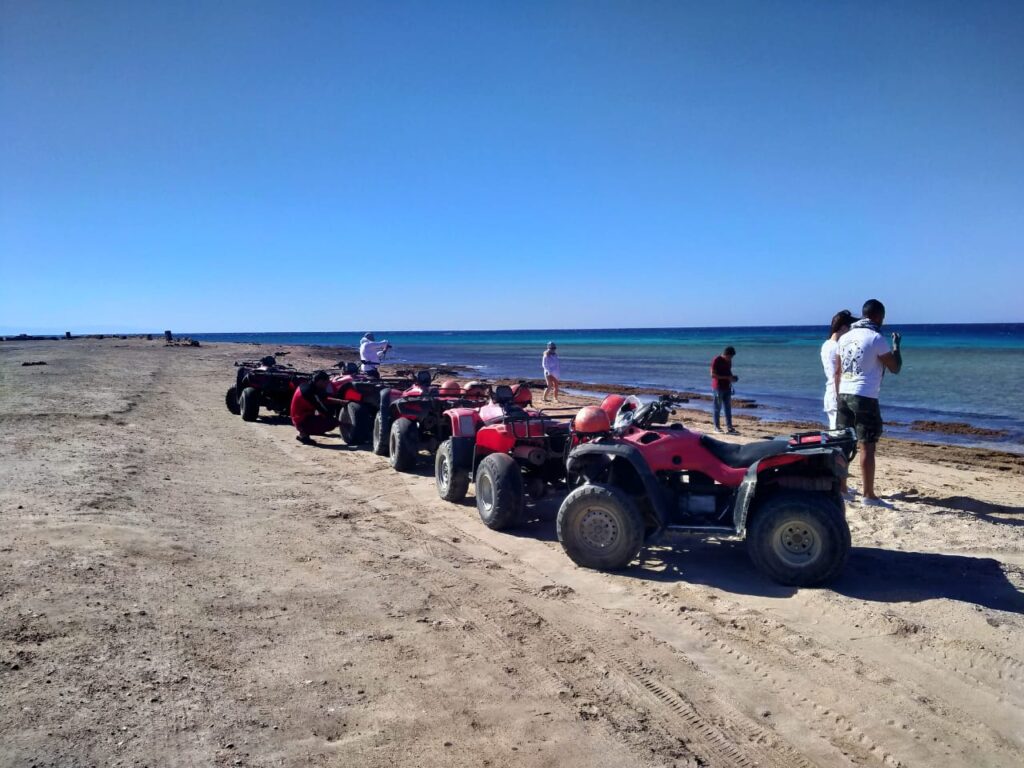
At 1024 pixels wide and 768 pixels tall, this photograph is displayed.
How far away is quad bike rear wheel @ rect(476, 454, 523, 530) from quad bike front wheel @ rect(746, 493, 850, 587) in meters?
2.27

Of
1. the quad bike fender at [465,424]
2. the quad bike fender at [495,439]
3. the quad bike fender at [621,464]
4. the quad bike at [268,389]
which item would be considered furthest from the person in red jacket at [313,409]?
the quad bike fender at [621,464]

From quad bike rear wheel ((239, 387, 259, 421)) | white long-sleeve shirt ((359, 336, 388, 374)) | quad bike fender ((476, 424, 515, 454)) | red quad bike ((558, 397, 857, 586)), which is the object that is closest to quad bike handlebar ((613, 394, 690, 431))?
red quad bike ((558, 397, 857, 586))

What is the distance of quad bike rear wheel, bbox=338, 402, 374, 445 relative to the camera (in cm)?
1173

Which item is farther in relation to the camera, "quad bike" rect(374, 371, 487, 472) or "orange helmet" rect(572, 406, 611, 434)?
"quad bike" rect(374, 371, 487, 472)

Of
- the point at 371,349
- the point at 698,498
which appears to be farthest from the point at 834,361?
the point at 371,349

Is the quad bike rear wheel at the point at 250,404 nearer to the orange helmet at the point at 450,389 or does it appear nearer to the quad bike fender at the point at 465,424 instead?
the orange helmet at the point at 450,389

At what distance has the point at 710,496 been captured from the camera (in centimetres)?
551

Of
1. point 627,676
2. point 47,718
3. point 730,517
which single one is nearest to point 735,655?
point 627,676

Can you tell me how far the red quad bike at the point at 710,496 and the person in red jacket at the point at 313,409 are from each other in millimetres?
7423

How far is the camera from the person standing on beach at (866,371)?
267 inches

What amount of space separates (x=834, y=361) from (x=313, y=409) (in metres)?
8.51

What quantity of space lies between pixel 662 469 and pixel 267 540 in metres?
3.36

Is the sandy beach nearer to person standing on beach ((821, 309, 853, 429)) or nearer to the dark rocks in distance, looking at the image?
person standing on beach ((821, 309, 853, 429))

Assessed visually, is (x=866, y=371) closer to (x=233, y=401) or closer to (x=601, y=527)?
(x=601, y=527)
